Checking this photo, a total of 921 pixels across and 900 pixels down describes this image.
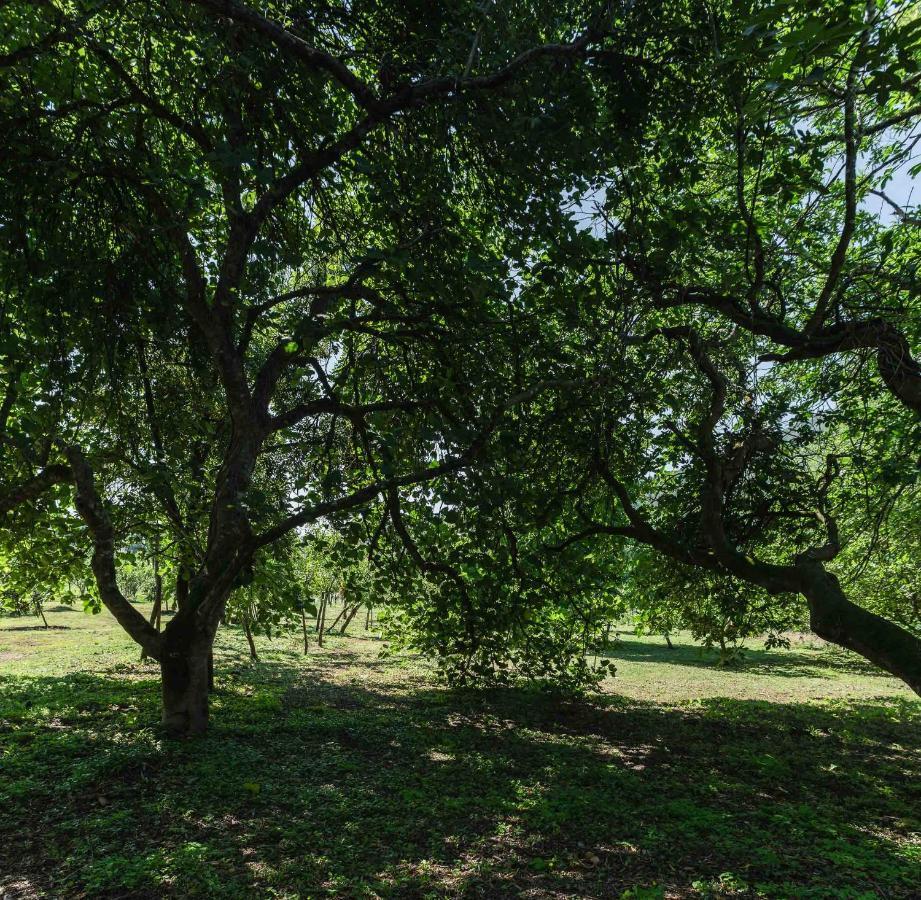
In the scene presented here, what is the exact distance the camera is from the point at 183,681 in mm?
8195

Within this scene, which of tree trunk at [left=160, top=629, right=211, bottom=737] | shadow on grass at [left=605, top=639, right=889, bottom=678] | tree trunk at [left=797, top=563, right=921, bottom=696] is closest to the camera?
tree trunk at [left=797, top=563, right=921, bottom=696]

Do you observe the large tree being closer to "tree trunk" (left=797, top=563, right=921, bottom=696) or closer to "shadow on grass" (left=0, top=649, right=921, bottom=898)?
"shadow on grass" (left=0, top=649, right=921, bottom=898)

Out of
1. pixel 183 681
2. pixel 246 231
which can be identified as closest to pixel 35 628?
pixel 183 681

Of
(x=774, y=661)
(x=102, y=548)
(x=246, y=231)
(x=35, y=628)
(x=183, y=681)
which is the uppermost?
(x=246, y=231)

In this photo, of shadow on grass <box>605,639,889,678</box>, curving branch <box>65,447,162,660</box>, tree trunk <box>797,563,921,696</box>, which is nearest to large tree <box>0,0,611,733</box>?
curving branch <box>65,447,162,660</box>

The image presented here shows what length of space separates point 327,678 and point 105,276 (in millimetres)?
12789

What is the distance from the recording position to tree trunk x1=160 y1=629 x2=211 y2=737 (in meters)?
8.03

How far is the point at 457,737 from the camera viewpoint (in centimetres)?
952

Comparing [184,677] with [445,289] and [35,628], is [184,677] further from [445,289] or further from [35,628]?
[35,628]

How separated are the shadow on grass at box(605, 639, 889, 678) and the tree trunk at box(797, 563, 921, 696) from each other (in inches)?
576

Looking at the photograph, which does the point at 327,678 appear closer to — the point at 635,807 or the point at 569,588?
the point at 569,588

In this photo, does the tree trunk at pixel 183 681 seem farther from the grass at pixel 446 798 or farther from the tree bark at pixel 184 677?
the grass at pixel 446 798

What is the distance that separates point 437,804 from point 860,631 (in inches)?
203

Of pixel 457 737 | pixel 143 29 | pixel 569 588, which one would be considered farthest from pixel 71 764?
pixel 143 29
